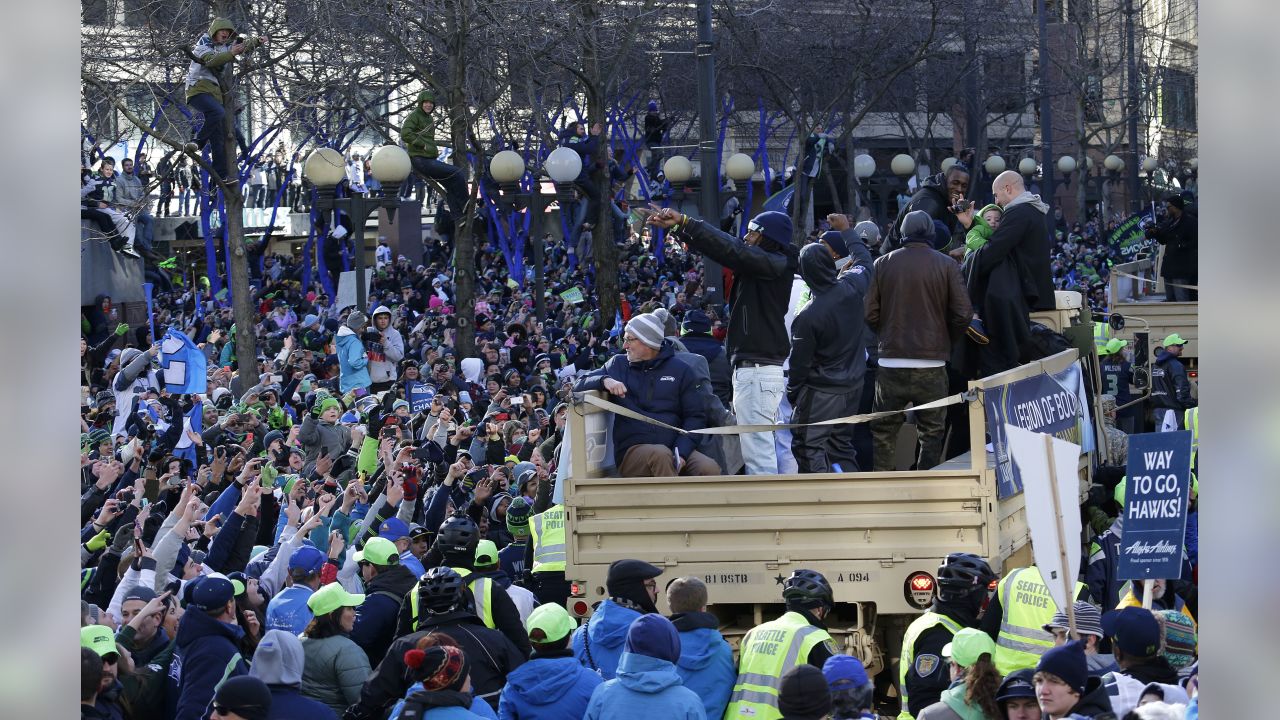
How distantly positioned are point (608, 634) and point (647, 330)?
2239 mm

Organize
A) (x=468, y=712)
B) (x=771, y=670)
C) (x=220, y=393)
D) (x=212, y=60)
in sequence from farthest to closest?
(x=220, y=393) → (x=212, y=60) → (x=771, y=670) → (x=468, y=712)

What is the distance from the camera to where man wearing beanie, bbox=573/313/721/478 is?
9.02 metres

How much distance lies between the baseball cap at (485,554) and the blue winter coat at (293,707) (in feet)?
6.90

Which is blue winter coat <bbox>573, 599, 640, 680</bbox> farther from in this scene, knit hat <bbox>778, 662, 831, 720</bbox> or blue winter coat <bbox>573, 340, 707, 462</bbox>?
blue winter coat <bbox>573, 340, 707, 462</bbox>

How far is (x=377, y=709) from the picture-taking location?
6.60 metres

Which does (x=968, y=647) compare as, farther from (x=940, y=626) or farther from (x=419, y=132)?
(x=419, y=132)

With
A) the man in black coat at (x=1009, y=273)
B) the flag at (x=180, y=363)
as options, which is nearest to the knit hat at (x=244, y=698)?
the man in black coat at (x=1009, y=273)

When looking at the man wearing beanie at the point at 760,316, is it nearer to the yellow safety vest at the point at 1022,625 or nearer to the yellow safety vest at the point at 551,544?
the yellow safety vest at the point at 551,544

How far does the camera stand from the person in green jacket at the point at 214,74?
16.7 m

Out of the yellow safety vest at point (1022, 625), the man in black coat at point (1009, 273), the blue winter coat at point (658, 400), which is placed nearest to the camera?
the yellow safety vest at point (1022, 625)
